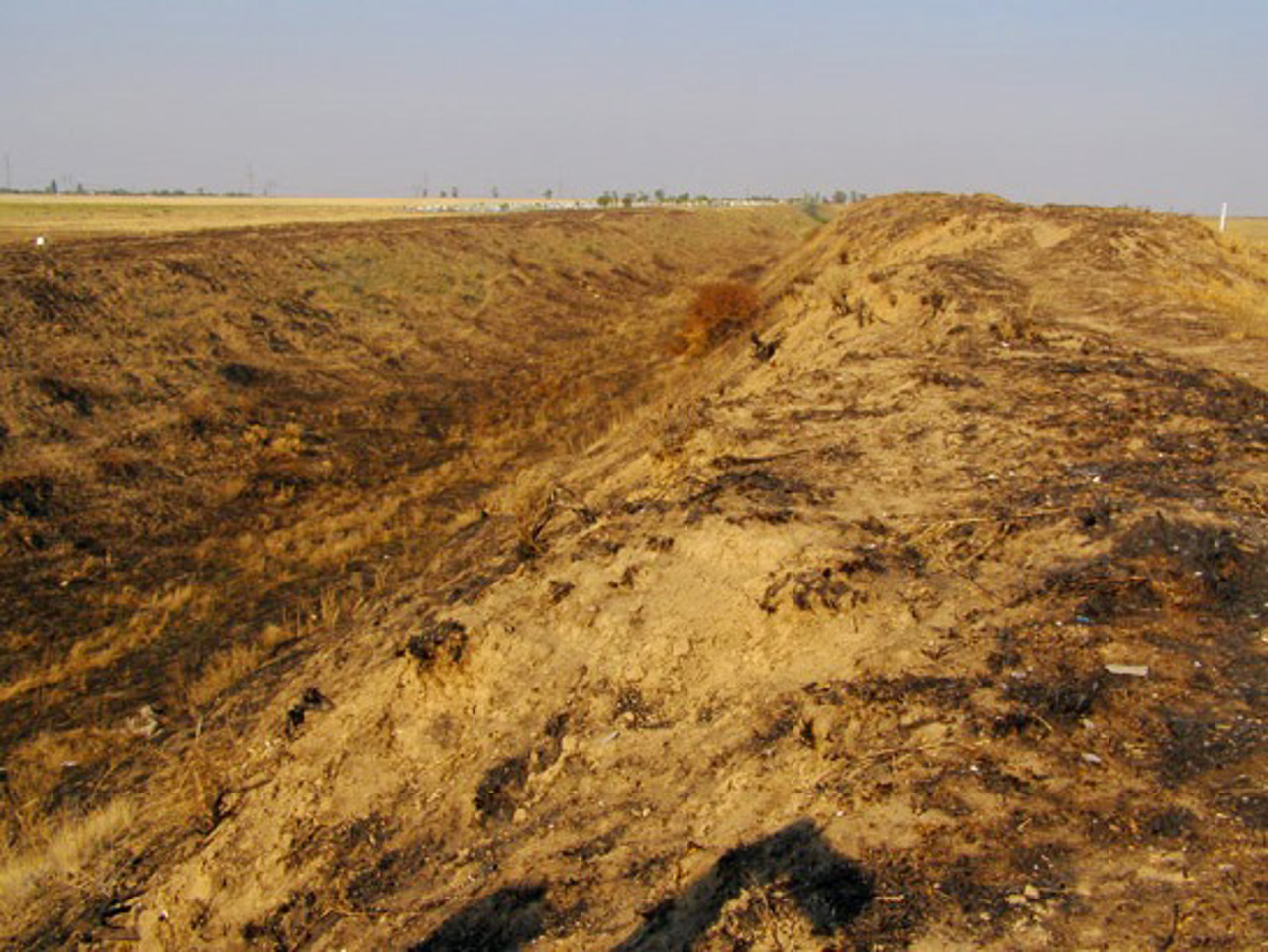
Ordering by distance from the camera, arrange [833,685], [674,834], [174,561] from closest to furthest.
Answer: [674,834] < [833,685] < [174,561]

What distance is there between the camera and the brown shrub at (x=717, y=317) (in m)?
24.1

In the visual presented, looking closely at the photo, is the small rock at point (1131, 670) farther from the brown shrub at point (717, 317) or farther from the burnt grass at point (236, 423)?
the brown shrub at point (717, 317)

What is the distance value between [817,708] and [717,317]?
19576mm

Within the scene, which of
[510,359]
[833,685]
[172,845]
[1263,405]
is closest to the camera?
[833,685]

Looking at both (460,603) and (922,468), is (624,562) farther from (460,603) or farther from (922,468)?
(922,468)

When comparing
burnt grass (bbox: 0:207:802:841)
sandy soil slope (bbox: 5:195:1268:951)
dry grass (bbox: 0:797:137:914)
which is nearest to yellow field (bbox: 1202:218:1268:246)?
sandy soil slope (bbox: 5:195:1268:951)

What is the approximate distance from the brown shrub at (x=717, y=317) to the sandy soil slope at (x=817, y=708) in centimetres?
1383

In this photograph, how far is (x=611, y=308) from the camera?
125ft

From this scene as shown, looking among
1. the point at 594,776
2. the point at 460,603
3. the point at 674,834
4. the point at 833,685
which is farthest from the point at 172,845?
the point at 833,685

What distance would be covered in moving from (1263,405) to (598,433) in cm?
1228

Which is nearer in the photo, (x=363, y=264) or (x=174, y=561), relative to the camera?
(x=174, y=561)

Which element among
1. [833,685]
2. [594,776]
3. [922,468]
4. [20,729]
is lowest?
[20,729]

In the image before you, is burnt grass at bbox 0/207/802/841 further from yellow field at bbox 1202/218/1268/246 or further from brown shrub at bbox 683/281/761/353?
yellow field at bbox 1202/218/1268/246

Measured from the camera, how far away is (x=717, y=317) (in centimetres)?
2442
